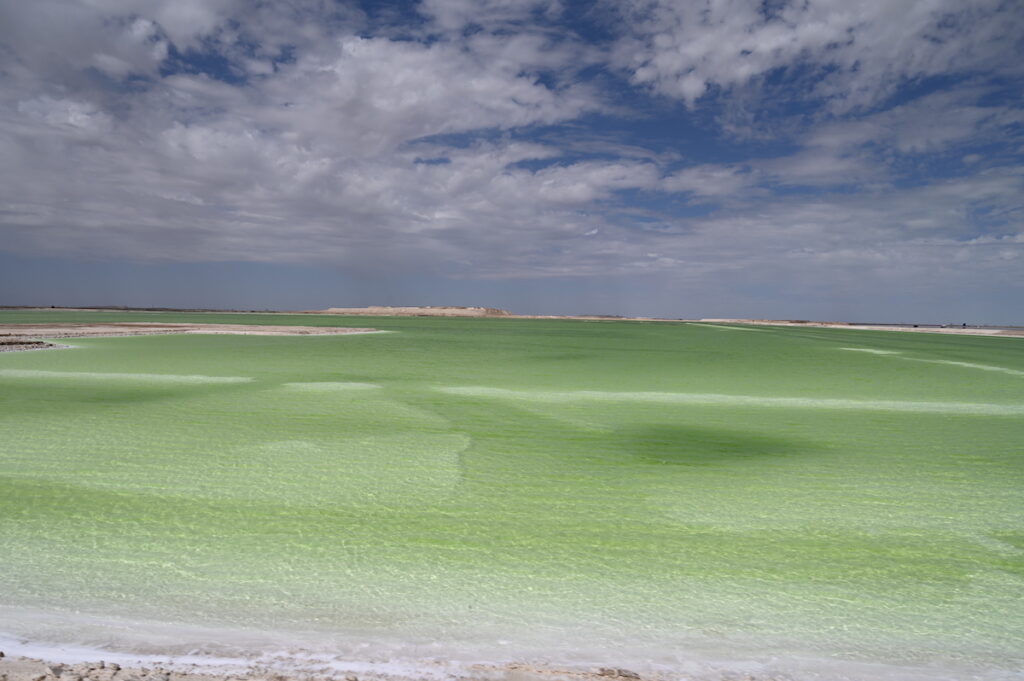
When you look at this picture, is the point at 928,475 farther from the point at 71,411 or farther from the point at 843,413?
the point at 71,411

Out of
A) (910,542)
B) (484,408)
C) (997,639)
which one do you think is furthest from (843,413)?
(997,639)

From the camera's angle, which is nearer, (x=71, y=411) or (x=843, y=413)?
(x=71, y=411)

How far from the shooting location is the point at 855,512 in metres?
6.74

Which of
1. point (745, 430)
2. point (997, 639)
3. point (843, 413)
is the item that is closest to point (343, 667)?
point (997, 639)

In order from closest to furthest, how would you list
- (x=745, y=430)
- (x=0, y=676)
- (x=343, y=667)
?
(x=0, y=676), (x=343, y=667), (x=745, y=430)

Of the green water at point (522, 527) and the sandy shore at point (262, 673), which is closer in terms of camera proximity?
the sandy shore at point (262, 673)

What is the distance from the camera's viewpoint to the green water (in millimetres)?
4184

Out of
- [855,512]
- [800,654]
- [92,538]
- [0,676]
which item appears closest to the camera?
[0,676]

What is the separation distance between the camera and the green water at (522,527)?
418 centimetres

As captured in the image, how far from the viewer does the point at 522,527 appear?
6.21 meters

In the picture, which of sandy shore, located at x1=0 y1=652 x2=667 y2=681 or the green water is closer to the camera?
sandy shore, located at x1=0 y1=652 x2=667 y2=681

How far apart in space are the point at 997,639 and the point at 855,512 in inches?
104

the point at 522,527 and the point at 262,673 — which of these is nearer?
the point at 262,673

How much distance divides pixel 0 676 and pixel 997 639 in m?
5.66
